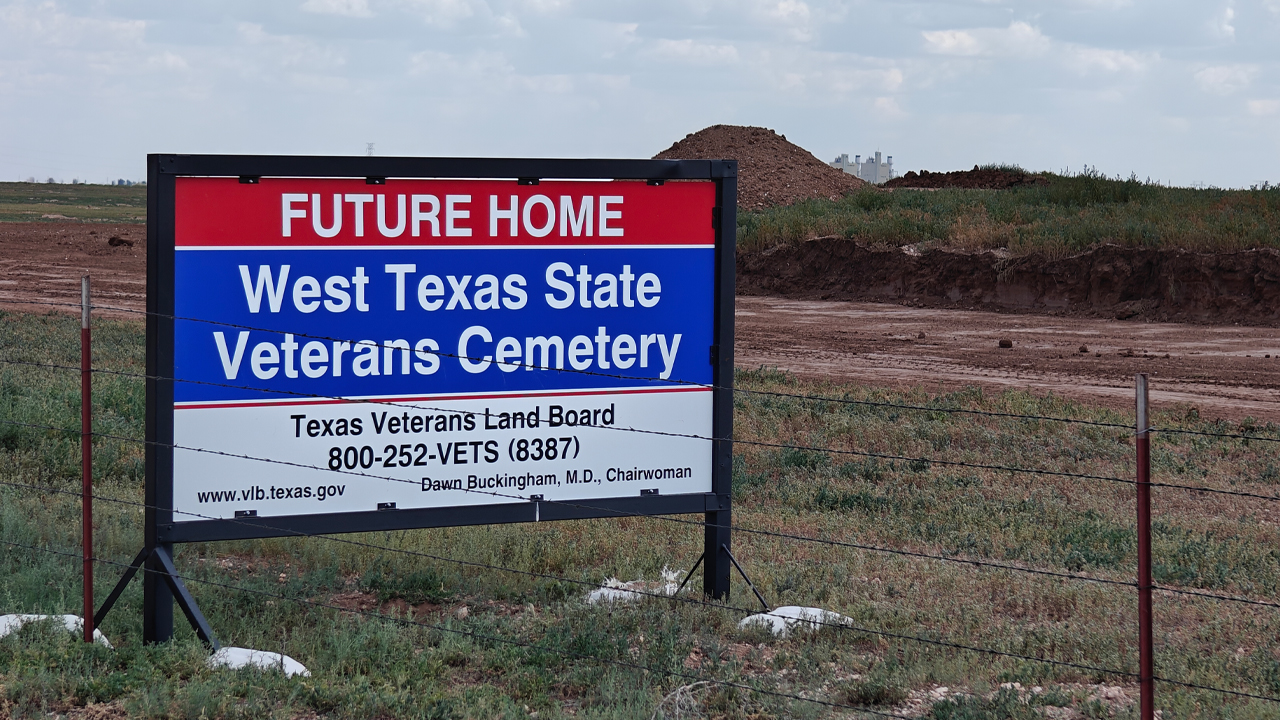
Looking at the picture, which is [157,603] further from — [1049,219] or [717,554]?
[1049,219]

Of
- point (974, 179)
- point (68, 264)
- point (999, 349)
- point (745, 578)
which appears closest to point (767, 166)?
point (974, 179)

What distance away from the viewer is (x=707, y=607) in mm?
6465

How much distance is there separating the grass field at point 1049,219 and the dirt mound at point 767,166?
10867 millimetres

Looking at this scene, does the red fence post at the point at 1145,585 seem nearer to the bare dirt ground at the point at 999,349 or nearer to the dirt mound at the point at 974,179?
the bare dirt ground at the point at 999,349

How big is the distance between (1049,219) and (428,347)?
2675cm

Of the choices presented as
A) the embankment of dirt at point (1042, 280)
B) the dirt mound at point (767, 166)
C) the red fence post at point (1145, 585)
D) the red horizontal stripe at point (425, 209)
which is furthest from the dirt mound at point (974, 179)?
the red fence post at point (1145, 585)

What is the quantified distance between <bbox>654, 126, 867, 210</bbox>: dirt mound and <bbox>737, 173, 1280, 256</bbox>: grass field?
428 inches

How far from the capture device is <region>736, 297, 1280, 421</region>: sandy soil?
55.8 feet

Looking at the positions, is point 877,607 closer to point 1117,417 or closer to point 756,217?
point 1117,417

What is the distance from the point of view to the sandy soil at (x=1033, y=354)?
1700cm

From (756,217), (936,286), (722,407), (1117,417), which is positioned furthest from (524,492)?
(756,217)

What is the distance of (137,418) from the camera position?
1168 cm

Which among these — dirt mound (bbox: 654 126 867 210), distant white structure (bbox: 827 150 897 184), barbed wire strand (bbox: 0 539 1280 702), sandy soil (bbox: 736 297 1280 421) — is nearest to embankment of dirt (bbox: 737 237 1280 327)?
sandy soil (bbox: 736 297 1280 421)

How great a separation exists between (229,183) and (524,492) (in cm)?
199
